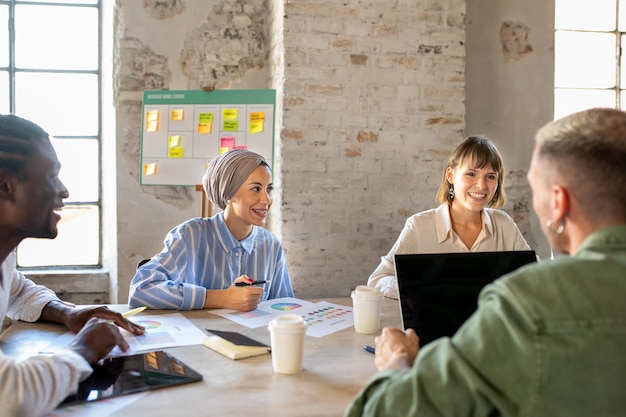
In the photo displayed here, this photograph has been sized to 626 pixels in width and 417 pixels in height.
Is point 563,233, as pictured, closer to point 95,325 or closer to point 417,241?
point 95,325

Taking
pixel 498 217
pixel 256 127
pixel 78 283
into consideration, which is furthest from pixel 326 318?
pixel 78 283

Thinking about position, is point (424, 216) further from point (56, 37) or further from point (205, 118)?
point (56, 37)

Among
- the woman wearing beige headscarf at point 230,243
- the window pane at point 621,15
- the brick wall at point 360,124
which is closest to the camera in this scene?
the woman wearing beige headscarf at point 230,243

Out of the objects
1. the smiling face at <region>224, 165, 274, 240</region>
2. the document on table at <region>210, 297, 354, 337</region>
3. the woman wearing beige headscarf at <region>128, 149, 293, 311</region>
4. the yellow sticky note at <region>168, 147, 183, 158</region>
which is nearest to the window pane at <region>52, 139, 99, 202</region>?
the yellow sticky note at <region>168, 147, 183, 158</region>

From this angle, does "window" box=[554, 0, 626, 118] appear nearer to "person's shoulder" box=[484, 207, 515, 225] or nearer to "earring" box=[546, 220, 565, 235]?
"person's shoulder" box=[484, 207, 515, 225]

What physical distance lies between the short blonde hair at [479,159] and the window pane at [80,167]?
266cm

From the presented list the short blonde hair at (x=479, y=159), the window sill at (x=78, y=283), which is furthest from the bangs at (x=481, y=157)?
the window sill at (x=78, y=283)

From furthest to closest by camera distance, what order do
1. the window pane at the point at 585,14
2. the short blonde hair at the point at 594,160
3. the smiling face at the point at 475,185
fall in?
1. the window pane at the point at 585,14
2. the smiling face at the point at 475,185
3. the short blonde hair at the point at 594,160

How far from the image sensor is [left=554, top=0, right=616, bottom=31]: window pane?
4551 millimetres

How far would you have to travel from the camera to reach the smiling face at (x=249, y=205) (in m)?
2.53

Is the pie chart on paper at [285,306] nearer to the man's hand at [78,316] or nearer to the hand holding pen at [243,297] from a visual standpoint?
the hand holding pen at [243,297]

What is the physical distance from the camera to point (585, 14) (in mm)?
4598

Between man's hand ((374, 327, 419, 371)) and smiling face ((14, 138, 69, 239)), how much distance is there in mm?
905

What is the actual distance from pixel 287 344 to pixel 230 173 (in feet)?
4.12
